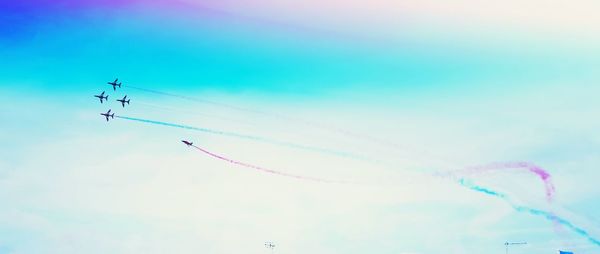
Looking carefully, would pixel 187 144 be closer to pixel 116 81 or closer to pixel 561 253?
pixel 116 81

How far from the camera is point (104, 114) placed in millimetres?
102938

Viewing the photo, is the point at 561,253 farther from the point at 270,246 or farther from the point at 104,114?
the point at 104,114

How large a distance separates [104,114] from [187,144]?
3327cm

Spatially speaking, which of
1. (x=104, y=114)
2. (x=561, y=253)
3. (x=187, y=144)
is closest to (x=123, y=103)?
(x=104, y=114)

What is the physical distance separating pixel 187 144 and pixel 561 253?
212 meters

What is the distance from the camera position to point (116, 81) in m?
104

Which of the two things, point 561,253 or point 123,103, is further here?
point 561,253

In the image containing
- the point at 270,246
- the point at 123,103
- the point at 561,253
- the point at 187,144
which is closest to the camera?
the point at 187,144

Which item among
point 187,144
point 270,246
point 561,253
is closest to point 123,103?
point 187,144

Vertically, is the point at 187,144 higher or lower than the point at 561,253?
higher


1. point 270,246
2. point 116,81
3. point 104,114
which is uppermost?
point 116,81

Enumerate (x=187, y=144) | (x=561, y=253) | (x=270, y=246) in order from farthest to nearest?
1. (x=270, y=246)
2. (x=561, y=253)
3. (x=187, y=144)

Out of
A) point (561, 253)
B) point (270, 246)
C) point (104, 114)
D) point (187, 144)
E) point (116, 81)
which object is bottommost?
point (270, 246)

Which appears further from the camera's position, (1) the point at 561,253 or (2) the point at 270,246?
(2) the point at 270,246
